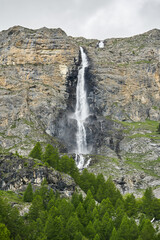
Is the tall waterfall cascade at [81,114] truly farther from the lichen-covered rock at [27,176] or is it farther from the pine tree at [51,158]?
the lichen-covered rock at [27,176]

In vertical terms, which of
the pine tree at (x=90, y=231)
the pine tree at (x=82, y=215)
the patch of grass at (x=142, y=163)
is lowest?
the pine tree at (x=90, y=231)

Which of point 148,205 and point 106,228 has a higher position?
point 148,205

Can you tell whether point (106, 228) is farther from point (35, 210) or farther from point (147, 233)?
point (35, 210)

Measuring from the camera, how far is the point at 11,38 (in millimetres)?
195750

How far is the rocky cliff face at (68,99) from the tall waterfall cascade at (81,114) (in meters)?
2.89

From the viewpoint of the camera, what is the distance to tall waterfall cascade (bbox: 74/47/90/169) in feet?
439

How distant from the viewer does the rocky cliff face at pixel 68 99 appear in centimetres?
13150

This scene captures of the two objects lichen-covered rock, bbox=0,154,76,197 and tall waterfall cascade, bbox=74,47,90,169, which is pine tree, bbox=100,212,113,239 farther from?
tall waterfall cascade, bbox=74,47,90,169

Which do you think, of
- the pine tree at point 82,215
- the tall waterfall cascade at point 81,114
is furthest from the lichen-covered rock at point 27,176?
the tall waterfall cascade at point 81,114

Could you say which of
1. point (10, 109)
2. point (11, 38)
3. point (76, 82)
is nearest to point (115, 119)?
point (76, 82)

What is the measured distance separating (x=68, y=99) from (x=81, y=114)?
12700mm

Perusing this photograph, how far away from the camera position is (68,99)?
16712cm

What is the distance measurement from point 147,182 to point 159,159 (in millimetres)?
18777

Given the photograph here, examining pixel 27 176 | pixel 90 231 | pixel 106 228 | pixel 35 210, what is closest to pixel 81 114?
pixel 27 176
